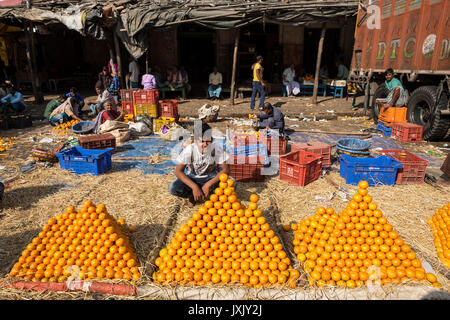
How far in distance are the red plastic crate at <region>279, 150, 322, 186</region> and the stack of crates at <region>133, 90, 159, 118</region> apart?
5.73 m

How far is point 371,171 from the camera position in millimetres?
5633

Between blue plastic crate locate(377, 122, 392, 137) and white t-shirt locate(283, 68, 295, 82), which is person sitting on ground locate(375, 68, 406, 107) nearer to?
blue plastic crate locate(377, 122, 392, 137)

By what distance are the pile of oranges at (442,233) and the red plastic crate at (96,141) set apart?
22.0ft

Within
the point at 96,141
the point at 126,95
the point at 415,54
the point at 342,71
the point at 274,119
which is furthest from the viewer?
the point at 342,71

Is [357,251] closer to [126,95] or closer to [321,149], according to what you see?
[321,149]

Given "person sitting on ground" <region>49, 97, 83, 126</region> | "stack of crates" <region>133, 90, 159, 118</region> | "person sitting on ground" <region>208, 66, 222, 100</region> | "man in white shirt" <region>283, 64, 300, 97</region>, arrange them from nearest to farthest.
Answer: "person sitting on ground" <region>49, 97, 83, 126</region>
"stack of crates" <region>133, 90, 159, 118</region>
"person sitting on ground" <region>208, 66, 222, 100</region>
"man in white shirt" <region>283, 64, 300, 97</region>

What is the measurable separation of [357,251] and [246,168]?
287cm

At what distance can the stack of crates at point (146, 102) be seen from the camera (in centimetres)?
1006

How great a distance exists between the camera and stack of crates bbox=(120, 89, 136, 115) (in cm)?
1052

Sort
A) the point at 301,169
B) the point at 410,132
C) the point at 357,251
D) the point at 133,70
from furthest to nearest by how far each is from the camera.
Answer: the point at 133,70, the point at 410,132, the point at 301,169, the point at 357,251

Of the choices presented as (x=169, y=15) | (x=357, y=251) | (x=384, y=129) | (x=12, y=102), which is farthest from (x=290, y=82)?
(x=357, y=251)

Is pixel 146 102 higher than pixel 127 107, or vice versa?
pixel 146 102

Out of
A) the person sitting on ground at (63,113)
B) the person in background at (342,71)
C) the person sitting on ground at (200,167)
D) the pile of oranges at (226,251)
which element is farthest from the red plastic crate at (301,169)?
the person in background at (342,71)

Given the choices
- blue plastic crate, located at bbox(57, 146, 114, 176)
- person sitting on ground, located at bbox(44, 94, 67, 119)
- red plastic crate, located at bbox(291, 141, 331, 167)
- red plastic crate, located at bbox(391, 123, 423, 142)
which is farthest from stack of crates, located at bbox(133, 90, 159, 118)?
red plastic crate, located at bbox(391, 123, 423, 142)
